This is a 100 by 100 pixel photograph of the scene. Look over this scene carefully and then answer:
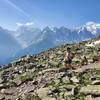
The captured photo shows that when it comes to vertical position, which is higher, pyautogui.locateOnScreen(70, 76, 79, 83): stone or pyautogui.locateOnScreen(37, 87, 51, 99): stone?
pyautogui.locateOnScreen(70, 76, 79, 83): stone

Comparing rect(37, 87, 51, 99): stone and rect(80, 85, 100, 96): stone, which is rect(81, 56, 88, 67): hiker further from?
rect(80, 85, 100, 96): stone

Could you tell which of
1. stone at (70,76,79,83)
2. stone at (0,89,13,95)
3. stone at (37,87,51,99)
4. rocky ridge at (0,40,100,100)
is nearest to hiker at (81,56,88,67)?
rocky ridge at (0,40,100,100)

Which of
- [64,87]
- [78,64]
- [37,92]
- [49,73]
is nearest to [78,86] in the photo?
[64,87]

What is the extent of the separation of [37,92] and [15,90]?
161 inches

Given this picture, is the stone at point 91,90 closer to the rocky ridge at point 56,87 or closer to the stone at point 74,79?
the rocky ridge at point 56,87

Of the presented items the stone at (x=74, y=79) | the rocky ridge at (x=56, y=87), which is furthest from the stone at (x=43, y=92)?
the stone at (x=74, y=79)

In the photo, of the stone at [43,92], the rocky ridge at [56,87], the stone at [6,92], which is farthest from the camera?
the stone at [6,92]

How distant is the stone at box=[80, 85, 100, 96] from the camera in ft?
88.0

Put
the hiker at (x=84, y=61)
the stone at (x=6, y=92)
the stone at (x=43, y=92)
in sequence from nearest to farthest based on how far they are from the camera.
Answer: the stone at (x=43, y=92) → the stone at (x=6, y=92) → the hiker at (x=84, y=61)

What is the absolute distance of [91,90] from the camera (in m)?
27.2

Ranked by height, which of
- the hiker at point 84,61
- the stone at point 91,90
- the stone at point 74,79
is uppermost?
the hiker at point 84,61

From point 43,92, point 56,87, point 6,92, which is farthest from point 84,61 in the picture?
point 43,92

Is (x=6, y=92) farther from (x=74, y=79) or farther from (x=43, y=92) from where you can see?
(x=74, y=79)

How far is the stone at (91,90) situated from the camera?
26.8 meters
